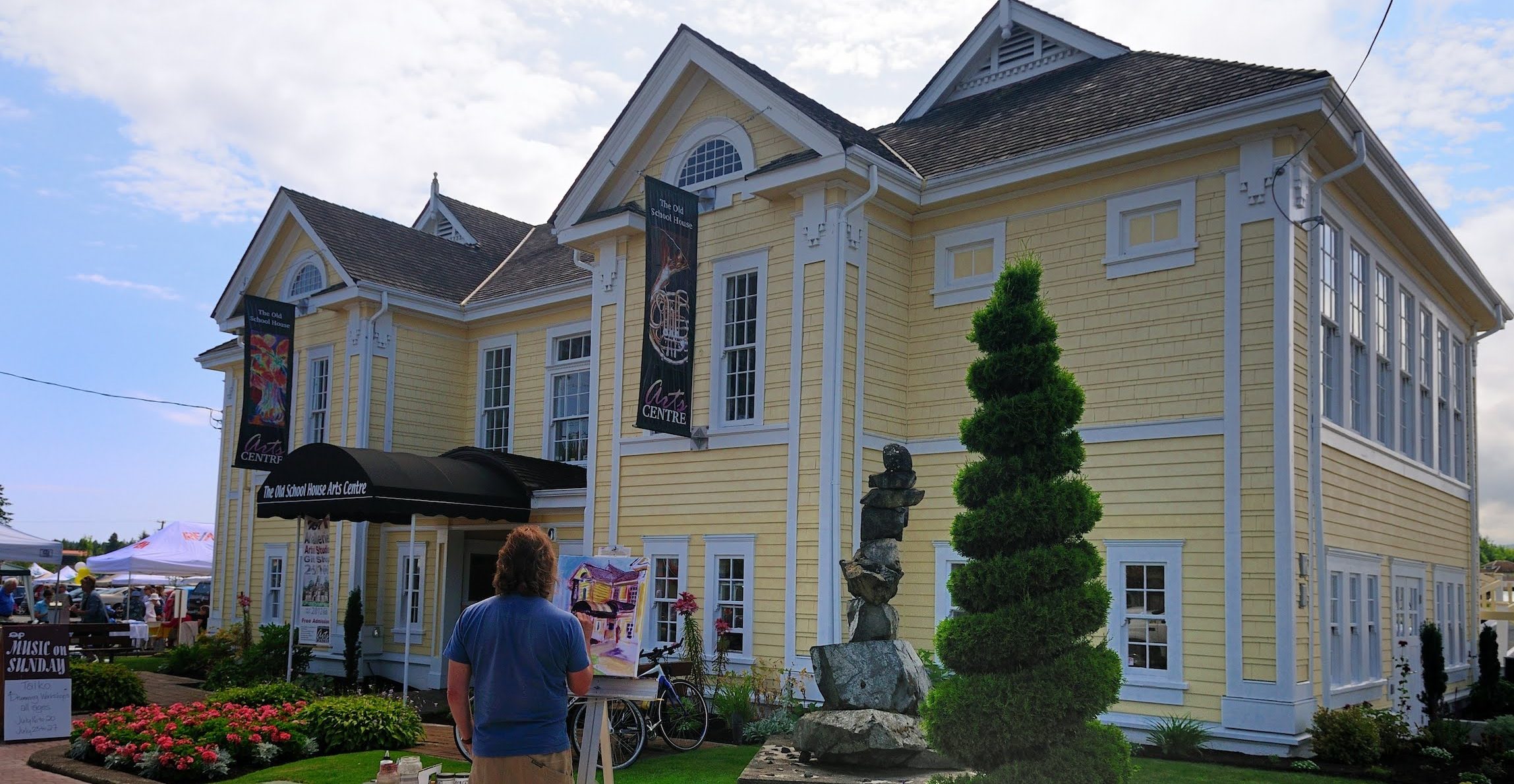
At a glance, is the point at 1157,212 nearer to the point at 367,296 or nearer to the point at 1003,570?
the point at 1003,570

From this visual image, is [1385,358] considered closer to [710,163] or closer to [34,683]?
[710,163]

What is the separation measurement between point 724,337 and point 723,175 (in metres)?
2.40

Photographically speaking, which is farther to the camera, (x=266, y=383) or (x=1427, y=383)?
(x=266, y=383)

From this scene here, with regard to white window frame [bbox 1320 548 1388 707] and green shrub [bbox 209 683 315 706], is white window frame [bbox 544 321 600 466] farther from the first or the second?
white window frame [bbox 1320 548 1388 707]

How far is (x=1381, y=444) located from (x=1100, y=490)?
199 inches

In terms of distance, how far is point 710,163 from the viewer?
1714 cm

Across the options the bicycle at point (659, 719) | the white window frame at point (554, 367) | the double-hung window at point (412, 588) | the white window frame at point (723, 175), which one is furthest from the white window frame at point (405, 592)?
the white window frame at point (723, 175)

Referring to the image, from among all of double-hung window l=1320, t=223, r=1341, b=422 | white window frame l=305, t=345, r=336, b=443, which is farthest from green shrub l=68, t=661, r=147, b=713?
double-hung window l=1320, t=223, r=1341, b=422

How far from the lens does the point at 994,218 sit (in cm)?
1551

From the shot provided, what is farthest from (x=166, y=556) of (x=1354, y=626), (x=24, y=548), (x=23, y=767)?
(x=1354, y=626)

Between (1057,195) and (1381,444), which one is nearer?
(1057,195)

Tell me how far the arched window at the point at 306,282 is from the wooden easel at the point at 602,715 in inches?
667

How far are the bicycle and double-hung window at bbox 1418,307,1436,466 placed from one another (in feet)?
Result: 40.3

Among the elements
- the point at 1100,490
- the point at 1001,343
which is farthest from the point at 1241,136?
the point at 1001,343
